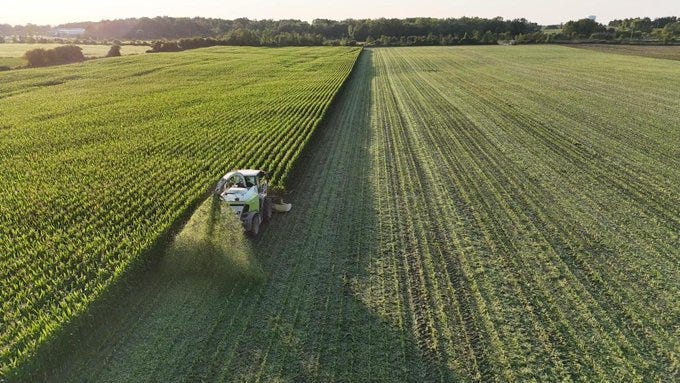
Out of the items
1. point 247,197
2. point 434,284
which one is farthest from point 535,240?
point 247,197

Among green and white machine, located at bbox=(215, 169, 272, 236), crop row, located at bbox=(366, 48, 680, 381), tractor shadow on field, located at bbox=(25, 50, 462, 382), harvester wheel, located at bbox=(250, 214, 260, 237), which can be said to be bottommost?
tractor shadow on field, located at bbox=(25, 50, 462, 382)

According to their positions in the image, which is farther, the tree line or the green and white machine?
the tree line

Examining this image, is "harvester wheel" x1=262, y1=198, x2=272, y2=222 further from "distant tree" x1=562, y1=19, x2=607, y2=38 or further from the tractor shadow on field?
"distant tree" x1=562, y1=19, x2=607, y2=38

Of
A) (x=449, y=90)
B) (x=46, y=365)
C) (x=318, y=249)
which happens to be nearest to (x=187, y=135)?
(x=318, y=249)

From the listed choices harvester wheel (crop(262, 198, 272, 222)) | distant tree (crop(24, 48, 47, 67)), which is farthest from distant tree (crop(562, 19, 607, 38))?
harvester wheel (crop(262, 198, 272, 222))

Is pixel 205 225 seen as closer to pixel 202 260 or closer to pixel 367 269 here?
pixel 202 260

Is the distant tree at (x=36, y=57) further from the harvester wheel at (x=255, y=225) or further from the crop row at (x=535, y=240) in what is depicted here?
the harvester wheel at (x=255, y=225)
